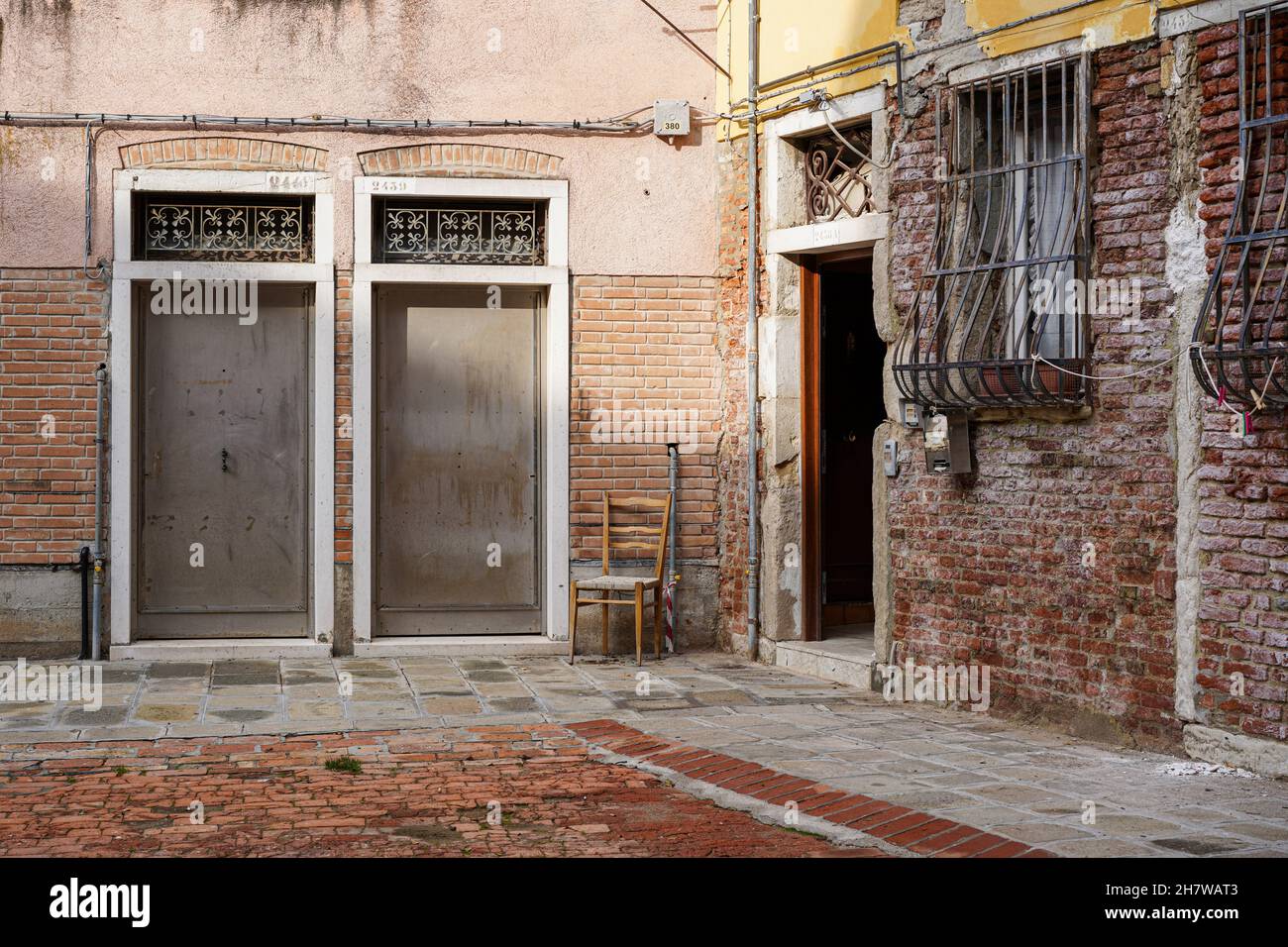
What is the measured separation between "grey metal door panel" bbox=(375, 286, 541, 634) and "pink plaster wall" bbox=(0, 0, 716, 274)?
2.23 ft

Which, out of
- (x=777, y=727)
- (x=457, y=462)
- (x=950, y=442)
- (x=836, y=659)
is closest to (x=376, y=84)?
(x=457, y=462)

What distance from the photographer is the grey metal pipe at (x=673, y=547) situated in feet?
32.1

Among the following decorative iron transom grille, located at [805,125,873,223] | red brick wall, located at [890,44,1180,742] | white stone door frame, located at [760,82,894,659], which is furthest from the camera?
white stone door frame, located at [760,82,894,659]

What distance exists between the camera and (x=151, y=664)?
9102 mm

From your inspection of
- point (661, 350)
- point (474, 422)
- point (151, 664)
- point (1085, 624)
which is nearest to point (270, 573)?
point (151, 664)

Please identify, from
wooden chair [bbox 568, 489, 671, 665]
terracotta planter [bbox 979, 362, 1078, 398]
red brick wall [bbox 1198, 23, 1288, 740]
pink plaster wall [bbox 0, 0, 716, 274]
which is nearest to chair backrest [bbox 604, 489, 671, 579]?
wooden chair [bbox 568, 489, 671, 665]

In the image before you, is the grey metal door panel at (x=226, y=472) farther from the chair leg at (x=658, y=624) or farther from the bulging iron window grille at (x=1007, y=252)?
the bulging iron window grille at (x=1007, y=252)

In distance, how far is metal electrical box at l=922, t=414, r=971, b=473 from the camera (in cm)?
773

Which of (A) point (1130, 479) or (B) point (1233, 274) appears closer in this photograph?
(B) point (1233, 274)

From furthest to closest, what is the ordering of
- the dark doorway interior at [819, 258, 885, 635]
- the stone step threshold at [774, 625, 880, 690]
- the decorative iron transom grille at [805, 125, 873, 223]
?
the dark doorway interior at [819, 258, 885, 635]
the decorative iron transom grille at [805, 125, 873, 223]
the stone step threshold at [774, 625, 880, 690]

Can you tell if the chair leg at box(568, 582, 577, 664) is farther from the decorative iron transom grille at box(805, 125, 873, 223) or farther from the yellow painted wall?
the yellow painted wall

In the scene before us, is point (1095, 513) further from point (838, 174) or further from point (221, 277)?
point (221, 277)

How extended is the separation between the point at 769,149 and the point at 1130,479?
351cm

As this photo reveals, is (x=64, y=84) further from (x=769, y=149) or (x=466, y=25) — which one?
(x=769, y=149)
